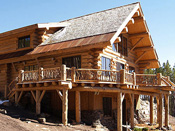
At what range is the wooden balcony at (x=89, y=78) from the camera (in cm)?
1789

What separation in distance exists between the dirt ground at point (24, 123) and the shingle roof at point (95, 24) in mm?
7549

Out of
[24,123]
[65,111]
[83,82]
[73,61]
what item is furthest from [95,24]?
[24,123]

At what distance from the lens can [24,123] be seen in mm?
16141

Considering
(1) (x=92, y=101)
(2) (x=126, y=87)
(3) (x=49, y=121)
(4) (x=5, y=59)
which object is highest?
(4) (x=5, y=59)

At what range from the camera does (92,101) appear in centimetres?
2055

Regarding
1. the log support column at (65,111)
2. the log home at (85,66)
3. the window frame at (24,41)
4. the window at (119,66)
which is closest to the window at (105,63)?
the log home at (85,66)

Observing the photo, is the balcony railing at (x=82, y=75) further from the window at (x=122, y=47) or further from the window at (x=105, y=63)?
the window at (x=122, y=47)

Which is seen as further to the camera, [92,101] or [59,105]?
[59,105]

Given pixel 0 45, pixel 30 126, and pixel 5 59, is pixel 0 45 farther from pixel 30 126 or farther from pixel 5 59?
pixel 30 126

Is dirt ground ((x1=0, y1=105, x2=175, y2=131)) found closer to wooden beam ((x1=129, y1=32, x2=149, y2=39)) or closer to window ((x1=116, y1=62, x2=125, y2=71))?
window ((x1=116, y1=62, x2=125, y2=71))

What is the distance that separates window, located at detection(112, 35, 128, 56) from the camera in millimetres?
24033

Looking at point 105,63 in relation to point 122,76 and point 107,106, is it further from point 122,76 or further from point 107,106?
point 107,106

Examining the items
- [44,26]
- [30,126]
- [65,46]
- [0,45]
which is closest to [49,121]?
[30,126]

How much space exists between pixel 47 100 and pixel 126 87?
324 inches
